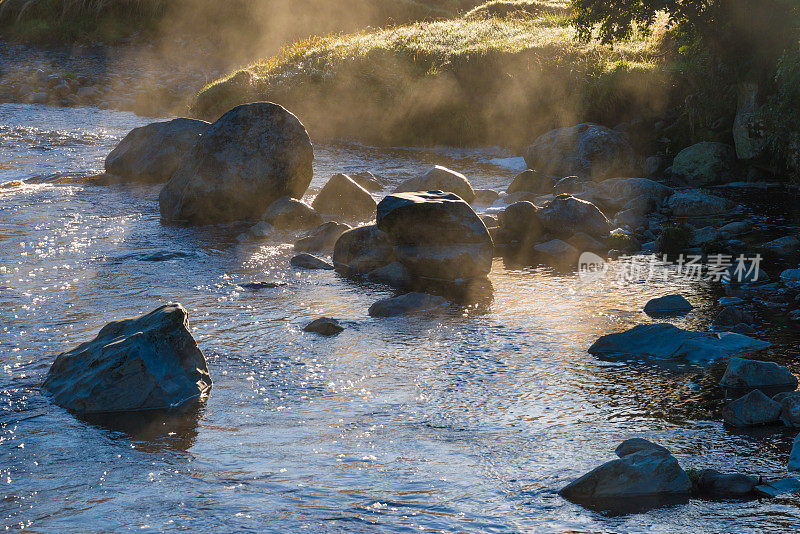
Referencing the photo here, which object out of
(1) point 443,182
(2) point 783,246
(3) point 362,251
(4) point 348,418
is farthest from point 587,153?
(4) point 348,418

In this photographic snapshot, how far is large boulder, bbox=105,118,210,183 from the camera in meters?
21.6

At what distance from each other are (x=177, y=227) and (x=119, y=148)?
693 centimetres

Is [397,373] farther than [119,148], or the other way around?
[119,148]

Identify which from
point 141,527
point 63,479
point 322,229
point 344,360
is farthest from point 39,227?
point 141,527

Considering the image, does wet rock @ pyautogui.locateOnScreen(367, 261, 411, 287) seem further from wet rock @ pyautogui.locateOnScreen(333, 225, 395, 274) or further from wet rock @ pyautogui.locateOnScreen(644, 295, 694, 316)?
wet rock @ pyautogui.locateOnScreen(644, 295, 694, 316)

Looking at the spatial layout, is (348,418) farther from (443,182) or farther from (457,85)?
(457,85)

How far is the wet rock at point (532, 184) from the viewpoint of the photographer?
774 inches

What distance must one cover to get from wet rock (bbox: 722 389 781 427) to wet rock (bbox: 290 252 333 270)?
771 centimetres

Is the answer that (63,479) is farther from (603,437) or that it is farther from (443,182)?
(443,182)

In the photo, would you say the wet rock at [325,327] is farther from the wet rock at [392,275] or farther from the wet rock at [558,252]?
the wet rock at [558,252]

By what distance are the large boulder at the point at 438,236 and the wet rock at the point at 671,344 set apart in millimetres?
3753

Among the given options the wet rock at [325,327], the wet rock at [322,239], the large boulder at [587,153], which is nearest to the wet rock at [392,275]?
the wet rock at [322,239]

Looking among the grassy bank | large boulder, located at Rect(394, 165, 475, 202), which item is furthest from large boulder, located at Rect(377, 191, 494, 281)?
the grassy bank

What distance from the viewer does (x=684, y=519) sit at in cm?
583
